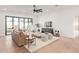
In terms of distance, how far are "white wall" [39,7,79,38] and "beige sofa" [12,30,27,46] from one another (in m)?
0.63

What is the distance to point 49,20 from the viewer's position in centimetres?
262

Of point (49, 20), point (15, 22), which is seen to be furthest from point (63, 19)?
point (15, 22)

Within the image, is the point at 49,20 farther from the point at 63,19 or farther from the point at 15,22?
the point at 15,22

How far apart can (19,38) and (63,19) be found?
4.28 ft

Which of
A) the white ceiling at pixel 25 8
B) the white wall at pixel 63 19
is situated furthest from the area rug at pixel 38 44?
the white ceiling at pixel 25 8

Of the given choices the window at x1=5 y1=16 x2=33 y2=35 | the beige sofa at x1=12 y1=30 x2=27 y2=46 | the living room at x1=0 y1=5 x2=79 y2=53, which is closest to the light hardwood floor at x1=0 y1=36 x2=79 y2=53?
the living room at x1=0 y1=5 x2=79 y2=53

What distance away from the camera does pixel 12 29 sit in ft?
8.23

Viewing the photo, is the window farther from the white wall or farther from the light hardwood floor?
the white wall

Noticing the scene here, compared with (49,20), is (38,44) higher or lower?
lower

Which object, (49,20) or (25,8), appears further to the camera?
(49,20)

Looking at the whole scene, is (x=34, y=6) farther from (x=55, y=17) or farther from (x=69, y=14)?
(x=69, y=14)

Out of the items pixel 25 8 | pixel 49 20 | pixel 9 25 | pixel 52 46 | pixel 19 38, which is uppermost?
pixel 25 8
